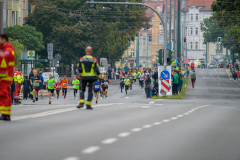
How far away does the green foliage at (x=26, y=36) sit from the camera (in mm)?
55875

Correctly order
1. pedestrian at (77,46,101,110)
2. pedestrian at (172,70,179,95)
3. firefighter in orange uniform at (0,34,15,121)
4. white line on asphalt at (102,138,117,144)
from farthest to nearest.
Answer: pedestrian at (172,70,179,95)
pedestrian at (77,46,101,110)
firefighter in orange uniform at (0,34,15,121)
white line on asphalt at (102,138,117,144)

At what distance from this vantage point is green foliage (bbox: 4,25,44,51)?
2200 inches

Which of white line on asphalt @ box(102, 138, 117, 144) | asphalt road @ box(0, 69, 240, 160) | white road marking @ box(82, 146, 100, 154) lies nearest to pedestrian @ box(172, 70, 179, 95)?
asphalt road @ box(0, 69, 240, 160)

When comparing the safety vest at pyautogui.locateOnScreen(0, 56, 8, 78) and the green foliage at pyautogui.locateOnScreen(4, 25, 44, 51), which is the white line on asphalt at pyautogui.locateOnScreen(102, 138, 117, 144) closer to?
the safety vest at pyautogui.locateOnScreen(0, 56, 8, 78)

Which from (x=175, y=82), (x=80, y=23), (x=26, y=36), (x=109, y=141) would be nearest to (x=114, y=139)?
(x=109, y=141)

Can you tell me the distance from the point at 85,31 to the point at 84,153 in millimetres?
57642

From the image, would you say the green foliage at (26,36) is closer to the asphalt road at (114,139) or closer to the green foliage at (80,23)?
the green foliage at (80,23)

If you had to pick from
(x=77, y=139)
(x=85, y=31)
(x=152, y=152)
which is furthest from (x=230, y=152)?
(x=85, y=31)

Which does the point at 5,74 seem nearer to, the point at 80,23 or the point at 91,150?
the point at 91,150

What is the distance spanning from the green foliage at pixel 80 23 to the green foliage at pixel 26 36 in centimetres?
566

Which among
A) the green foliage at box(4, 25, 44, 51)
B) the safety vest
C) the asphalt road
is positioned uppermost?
the green foliage at box(4, 25, 44, 51)

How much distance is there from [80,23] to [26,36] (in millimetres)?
9387

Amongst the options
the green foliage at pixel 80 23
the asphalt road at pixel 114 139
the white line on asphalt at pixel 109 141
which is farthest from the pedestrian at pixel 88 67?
the green foliage at pixel 80 23

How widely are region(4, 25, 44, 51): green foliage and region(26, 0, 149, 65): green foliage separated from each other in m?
5.66
